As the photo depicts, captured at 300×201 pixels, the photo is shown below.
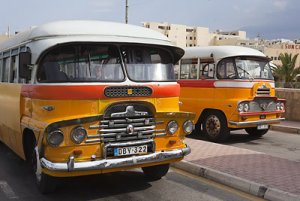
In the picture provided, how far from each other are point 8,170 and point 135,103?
3194 mm

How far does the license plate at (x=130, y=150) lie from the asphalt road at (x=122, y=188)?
2.19ft

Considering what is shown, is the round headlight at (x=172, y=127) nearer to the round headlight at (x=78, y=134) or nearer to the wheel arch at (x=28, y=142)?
the round headlight at (x=78, y=134)

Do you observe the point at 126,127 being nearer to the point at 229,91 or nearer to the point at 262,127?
the point at 229,91

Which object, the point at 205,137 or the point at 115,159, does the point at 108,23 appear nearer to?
the point at 115,159

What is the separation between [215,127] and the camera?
11359mm

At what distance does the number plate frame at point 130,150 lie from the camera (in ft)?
19.1

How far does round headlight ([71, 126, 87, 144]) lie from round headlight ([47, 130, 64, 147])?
0.52 feet

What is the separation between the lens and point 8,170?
7.74m

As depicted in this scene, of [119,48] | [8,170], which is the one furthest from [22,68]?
[8,170]

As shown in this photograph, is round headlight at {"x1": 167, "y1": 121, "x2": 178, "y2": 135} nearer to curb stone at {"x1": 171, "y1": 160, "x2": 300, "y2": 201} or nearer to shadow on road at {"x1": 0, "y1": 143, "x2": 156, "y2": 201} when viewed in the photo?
shadow on road at {"x1": 0, "y1": 143, "x2": 156, "y2": 201}

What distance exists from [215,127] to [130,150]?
5.81 meters

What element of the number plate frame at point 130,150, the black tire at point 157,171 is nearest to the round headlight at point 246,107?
the black tire at point 157,171

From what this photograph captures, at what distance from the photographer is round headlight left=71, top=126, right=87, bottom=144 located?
5.54m

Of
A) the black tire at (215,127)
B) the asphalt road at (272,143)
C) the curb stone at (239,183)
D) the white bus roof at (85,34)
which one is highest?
the white bus roof at (85,34)
